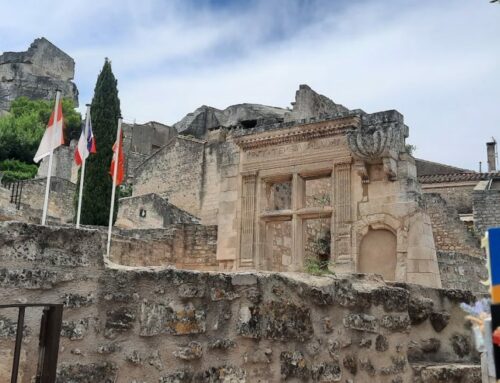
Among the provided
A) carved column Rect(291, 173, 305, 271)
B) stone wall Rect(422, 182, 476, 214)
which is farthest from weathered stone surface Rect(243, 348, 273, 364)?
stone wall Rect(422, 182, 476, 214)

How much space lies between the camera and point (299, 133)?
39.1 feet

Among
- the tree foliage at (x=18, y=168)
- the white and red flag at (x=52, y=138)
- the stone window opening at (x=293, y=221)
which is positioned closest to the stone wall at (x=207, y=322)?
the stone window opening at (x=293, y=221)

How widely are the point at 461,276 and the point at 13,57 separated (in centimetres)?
4887

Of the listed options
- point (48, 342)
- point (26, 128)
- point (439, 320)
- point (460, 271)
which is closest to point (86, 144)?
point (460, 271)

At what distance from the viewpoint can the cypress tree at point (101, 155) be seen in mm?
20922

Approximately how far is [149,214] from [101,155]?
9.98 ft

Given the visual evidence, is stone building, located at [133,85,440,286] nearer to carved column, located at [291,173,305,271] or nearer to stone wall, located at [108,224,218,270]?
carved column, located at [291,173,305,271]

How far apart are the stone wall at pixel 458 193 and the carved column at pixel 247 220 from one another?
1664 centimetres

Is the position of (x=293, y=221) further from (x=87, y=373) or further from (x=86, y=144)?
(x=87, y=373)

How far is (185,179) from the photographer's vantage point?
2608 centimetres

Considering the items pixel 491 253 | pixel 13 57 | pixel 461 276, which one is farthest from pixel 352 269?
pixel 13 57

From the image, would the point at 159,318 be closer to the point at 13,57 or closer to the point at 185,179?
the point at 185,179

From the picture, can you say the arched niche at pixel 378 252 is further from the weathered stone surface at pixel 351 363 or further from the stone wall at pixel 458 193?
the stone wall at pixel 458 193

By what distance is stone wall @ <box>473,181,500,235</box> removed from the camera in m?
21.2
